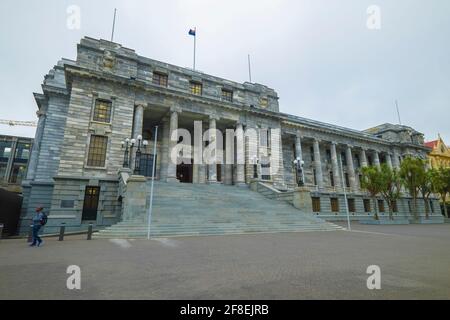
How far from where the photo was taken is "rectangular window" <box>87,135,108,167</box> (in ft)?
66.4

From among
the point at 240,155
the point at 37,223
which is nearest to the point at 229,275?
the point at 37,223

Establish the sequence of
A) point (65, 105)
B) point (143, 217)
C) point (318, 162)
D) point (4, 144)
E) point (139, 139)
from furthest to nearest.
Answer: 1. point (4, 144)
2. point (318, 162)
3. point (65, 105)
4. point (139, 139)
5. point (143, 217)

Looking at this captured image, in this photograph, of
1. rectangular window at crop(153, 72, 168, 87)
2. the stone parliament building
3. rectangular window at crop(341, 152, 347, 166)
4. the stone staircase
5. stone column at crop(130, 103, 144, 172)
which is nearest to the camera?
the stone staircase

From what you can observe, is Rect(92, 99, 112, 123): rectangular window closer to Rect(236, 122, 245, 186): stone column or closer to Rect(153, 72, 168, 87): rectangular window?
Rect(153, 72, 168, 87): rectangular window

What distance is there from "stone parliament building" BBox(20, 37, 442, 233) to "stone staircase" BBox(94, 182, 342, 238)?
1341 mm

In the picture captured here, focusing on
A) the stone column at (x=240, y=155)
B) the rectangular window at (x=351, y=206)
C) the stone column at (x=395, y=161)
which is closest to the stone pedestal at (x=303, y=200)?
the stone column at (x=240, y=155)

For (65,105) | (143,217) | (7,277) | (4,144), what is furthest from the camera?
(4,144)

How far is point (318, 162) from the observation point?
34.1 m

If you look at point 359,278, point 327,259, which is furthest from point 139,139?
point 359,278

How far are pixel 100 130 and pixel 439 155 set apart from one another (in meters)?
72.5

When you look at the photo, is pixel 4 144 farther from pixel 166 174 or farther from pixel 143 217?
pixel 143 217

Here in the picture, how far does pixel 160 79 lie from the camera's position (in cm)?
2603

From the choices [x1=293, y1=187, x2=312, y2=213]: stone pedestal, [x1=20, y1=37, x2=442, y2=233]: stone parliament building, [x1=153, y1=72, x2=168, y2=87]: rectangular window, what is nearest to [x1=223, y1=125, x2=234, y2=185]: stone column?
[x1=20, y1=37, x2=442, y2=233]: stone parliament building

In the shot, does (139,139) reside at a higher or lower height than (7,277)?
higher
